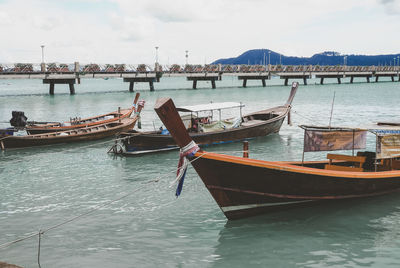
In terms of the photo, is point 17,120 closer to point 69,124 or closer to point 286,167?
point 69,124

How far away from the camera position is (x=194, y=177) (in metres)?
14.8

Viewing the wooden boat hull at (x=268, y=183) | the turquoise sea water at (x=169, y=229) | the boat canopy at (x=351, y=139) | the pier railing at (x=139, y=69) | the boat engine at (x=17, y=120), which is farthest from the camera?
the pier railing at (x=139, y=69)

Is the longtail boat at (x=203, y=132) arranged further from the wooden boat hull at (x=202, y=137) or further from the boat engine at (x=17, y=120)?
the boat engine at (x=17, y=120)

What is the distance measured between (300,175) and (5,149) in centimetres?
1755

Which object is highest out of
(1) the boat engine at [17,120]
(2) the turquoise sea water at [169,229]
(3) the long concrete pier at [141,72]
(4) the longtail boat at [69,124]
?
(3) the long concrete pier at [141,72]

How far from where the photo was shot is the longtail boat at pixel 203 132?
19422mm

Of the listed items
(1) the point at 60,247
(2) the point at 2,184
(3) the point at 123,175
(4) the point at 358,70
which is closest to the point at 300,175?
(1) the point at 60,247

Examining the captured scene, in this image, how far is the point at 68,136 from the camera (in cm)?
2264

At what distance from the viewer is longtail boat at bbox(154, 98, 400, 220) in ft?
28.6

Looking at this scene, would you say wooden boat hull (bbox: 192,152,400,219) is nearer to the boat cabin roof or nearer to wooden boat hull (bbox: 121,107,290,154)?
the boat cabin roof

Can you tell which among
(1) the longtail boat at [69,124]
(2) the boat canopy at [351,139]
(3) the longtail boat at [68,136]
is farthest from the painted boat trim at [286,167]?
(1) the longtail boat at [69,124]

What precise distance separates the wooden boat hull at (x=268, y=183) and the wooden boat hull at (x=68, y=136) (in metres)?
15.5

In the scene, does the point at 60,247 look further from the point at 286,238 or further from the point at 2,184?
the point at 2,184

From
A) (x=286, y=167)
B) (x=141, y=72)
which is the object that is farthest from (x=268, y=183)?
(x=141, y=72)
